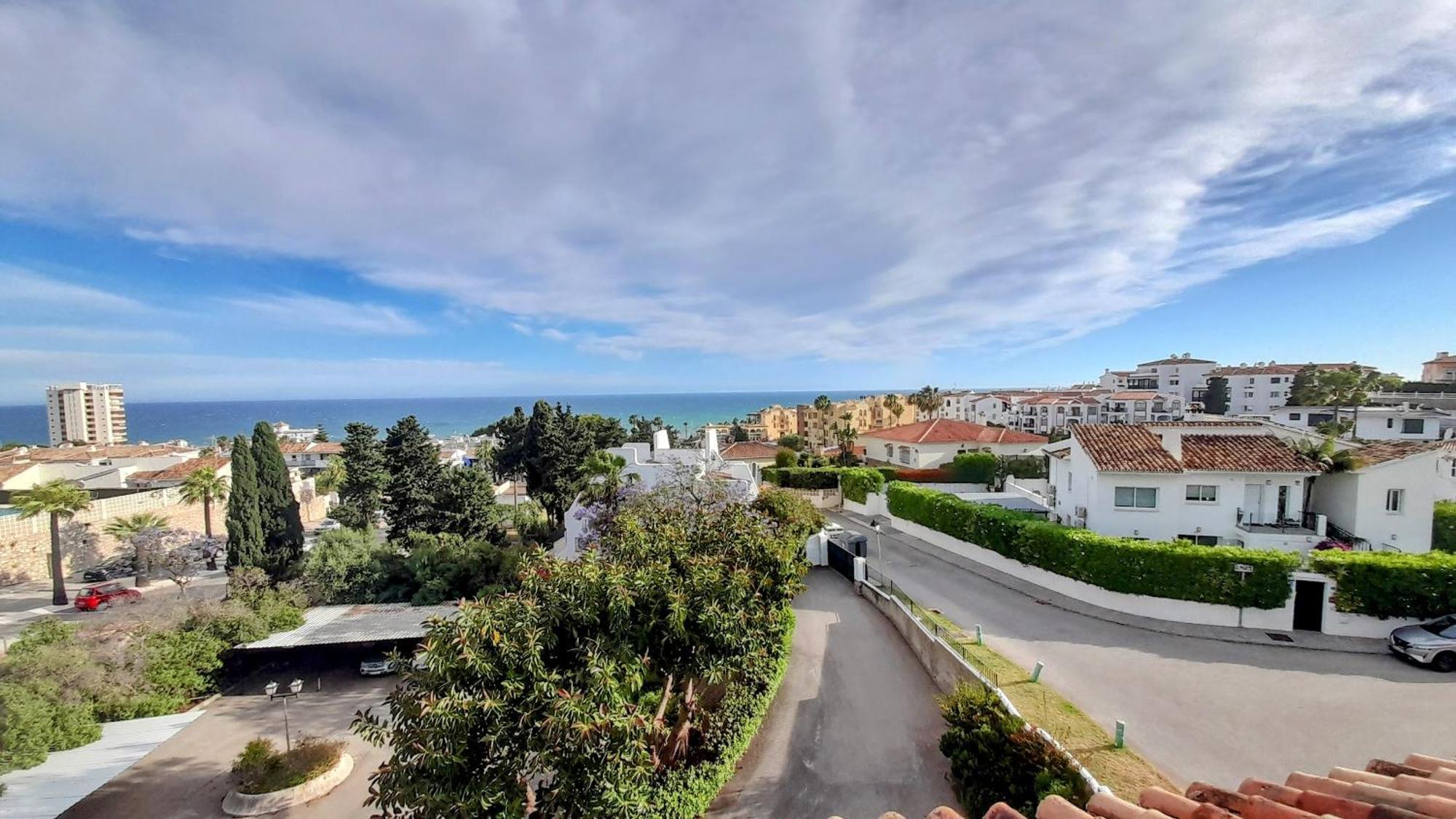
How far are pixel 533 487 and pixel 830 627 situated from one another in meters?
27.4

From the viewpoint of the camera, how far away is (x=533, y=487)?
1588 inches

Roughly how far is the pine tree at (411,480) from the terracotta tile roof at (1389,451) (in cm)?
4112

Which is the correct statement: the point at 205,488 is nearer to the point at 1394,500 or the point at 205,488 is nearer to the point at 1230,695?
the point at 1230,695

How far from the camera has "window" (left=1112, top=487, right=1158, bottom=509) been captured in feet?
72.5

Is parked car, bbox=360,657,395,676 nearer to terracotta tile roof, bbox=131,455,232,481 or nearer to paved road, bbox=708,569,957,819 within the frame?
paved road, bbox=708,569,957,819

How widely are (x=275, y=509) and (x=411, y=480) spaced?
6.27 metres

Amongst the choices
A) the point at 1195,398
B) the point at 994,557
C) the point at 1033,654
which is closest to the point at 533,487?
the point at 994,557

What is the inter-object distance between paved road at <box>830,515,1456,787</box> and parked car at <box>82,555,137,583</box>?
45.9 meters

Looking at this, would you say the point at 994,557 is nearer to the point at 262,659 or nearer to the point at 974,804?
the point at 974,804

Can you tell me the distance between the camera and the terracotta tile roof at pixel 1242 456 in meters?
21.5

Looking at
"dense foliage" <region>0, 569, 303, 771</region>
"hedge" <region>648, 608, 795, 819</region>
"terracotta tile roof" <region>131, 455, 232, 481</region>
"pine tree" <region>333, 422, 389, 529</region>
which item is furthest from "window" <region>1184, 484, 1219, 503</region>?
"terracotta tile roof" <region>131, 455, 232, 481</region>

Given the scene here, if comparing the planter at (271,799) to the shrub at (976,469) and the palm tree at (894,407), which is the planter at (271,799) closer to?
the shrub at (976,469)

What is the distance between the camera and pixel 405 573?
2667 centimetres

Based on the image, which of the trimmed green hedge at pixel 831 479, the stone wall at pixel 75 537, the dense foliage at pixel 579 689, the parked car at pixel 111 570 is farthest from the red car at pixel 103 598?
the trimmed green hedge at pixel 831 479
